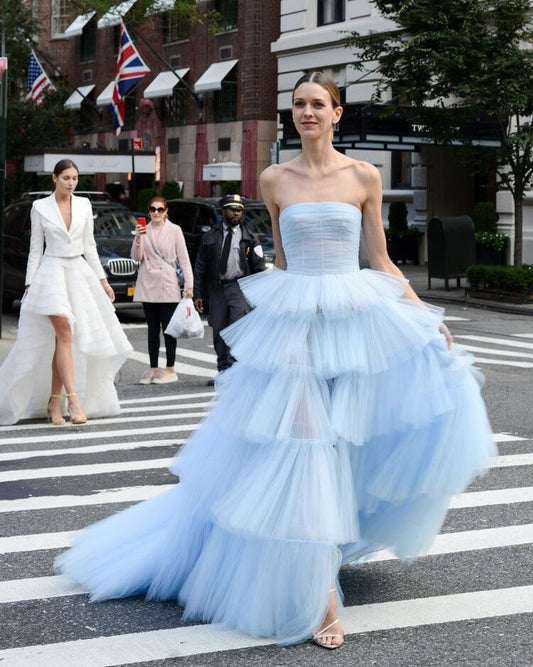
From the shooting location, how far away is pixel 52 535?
653cm

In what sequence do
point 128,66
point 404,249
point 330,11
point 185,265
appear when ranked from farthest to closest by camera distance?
point 330,11
point 128,66
point 404,249
point 185,265

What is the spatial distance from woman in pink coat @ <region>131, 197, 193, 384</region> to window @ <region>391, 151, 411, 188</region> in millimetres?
23816

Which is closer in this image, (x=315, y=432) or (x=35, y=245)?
(x=315, y=432)

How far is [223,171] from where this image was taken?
41219 mm

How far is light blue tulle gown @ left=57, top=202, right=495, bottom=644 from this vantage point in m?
4.66

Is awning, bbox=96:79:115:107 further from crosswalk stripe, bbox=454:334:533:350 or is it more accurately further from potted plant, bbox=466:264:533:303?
crosswalk stripe, bbox=454:334:533:350

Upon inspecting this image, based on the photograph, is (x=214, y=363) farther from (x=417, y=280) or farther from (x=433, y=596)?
(x=417, y=280)

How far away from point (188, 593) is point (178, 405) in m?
6.97

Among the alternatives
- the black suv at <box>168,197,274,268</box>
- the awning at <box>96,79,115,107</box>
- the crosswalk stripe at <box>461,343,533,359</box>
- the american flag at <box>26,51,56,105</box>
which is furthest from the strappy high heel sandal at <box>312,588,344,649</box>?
the awning at <box>96,79,115,107</box>

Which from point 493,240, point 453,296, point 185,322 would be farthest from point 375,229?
point 493,240

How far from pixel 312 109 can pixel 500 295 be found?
63.0 ft

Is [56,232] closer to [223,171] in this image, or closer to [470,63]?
[470,63]

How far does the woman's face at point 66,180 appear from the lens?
9930 mm

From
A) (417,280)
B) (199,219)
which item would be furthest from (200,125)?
(199,219)
